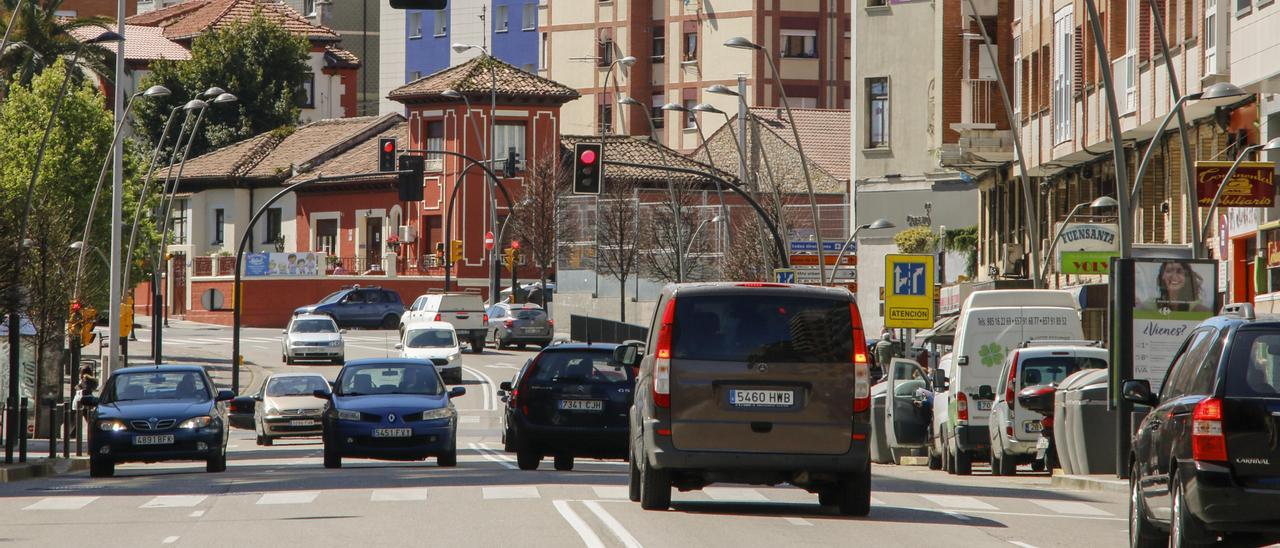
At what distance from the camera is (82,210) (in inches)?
2527

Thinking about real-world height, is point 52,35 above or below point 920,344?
above

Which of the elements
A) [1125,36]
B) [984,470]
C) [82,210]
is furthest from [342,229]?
[984,470]

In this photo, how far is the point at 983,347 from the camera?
2753 cm

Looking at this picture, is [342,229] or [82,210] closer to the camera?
[82,210]

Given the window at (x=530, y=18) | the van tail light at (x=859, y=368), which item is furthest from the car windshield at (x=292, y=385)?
the window at (x=530, y=18)

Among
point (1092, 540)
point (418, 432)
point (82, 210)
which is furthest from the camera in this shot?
point (82, 210)

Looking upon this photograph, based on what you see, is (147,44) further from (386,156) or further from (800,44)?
(386,156)

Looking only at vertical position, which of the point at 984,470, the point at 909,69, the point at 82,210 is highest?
the point at 909,69

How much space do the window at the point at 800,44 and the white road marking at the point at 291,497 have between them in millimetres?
92571

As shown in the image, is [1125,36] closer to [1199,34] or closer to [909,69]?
[1199,34]

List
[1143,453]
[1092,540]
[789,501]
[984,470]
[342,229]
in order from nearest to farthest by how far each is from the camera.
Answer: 1. [1143,453]
2. [1092,540]
3. [789,501]
4. [984,470]
5. [342,229]

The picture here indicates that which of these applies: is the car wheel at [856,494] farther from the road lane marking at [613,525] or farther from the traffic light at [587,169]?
the traffic light at [587,169]

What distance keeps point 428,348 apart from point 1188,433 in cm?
4852

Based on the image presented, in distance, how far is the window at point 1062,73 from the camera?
46.2 m
